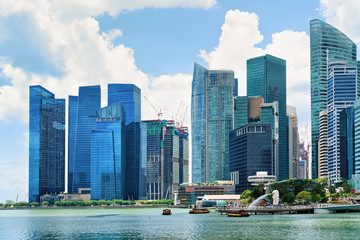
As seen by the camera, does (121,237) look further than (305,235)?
Yes

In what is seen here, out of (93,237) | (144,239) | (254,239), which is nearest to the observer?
(254,239)

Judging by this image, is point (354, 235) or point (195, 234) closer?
point (354, 235)

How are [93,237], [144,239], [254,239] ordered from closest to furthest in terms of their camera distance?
[254,239], [144,239], [93,237]

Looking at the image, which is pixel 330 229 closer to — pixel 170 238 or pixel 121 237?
pixel 170 238

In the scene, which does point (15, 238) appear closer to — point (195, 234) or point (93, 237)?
point (93, 237)

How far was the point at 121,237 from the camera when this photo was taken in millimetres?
144125

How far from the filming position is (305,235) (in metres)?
135

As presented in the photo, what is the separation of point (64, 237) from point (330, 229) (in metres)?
74.3

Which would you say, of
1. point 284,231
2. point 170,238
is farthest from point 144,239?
point 284,231

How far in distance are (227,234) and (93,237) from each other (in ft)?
120

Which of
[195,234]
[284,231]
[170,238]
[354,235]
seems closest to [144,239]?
[170,238]

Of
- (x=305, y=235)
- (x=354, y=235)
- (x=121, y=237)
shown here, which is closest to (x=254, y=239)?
(x=305, y=235)

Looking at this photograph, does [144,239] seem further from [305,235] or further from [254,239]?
[305,235]

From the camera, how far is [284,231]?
5792 inches
